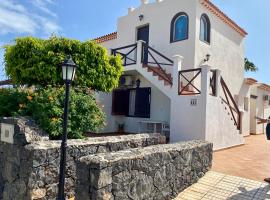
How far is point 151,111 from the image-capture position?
12.0 meters

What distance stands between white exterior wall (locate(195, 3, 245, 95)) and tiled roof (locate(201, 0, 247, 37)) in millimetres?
136

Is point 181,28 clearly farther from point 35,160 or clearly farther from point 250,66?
point 35,160

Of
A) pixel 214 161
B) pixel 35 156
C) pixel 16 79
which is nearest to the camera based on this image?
pixel 35 156

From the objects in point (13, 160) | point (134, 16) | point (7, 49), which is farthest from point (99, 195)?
point (134, 16)

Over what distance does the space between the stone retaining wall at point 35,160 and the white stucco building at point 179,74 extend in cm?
378

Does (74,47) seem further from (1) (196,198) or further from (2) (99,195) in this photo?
(1) (196,198)

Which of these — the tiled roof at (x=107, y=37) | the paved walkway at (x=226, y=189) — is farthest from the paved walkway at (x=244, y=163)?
the tiled roof at (x=107, y=37)

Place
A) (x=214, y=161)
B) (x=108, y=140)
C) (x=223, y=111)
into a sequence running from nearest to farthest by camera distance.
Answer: (x=108, y=140) < (x=214, y=161) < (x=223, y=111)

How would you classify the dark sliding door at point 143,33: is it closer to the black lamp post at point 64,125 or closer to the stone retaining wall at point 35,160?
the stone retaining wall at point 35,160

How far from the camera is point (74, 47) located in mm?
7059

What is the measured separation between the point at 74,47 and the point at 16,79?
6.19ft

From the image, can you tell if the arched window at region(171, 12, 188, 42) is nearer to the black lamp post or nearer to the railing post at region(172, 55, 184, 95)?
the railing post at region(172, 55, 184, 95)

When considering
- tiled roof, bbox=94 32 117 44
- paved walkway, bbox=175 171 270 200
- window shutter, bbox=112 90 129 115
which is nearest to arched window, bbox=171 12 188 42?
window shutter, bbox=112 90 129 115

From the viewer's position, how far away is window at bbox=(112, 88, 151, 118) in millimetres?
12133
